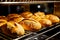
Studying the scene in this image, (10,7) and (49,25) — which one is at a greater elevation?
(10,7)

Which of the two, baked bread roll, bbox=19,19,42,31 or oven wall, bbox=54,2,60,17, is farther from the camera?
oven wall, bbox=54,2,60,17

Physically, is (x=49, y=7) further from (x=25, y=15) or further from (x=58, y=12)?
(x=25, y=15)

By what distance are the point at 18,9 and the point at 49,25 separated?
1.43ft

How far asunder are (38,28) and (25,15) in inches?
11.2

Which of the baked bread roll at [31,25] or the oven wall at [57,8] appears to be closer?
the baked bread roll at [31,25]

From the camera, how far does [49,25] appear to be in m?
0.90

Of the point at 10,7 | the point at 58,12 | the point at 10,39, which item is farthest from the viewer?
the point at 58,12

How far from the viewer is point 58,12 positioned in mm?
1239

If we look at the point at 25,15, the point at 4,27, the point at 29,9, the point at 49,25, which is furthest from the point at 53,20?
the point at 4,27

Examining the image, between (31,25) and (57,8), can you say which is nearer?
(31,25)

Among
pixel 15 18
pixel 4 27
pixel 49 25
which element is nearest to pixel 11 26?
pixel 4 27

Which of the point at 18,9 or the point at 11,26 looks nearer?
the point at 11,26

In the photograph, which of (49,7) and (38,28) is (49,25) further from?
(49,7)

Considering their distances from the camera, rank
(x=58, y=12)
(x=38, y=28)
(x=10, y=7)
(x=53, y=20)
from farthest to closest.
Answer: (x=58, y=12) < (x=10, y=7) < (x=53, y=20) < (x=38, y=28)
